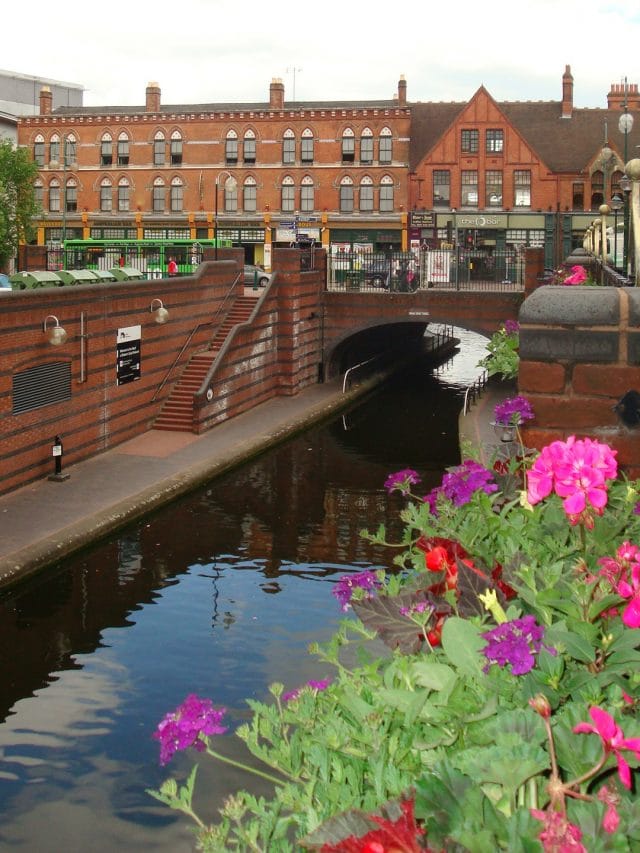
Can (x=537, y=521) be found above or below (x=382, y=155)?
below

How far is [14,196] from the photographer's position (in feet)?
194

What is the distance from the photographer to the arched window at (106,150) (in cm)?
7056

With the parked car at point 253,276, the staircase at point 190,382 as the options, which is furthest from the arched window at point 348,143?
the staircase at point 190,382

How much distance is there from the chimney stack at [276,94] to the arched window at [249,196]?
4.70 meters

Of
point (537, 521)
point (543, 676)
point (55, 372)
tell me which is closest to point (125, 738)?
point (537, 521)

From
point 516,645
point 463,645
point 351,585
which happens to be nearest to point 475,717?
point 516,645

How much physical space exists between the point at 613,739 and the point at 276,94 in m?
68.6

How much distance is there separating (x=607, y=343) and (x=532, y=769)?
262 cm

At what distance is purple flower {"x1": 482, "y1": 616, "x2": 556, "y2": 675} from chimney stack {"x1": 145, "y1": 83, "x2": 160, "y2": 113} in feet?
231

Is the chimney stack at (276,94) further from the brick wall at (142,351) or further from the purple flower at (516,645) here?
the purple flower at (516,645)

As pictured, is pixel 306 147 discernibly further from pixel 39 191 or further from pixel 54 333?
pixel 54 333

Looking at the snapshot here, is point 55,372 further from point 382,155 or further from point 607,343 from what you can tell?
point 382,155

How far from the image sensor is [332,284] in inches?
1754

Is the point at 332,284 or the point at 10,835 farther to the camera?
the point at 332,284
